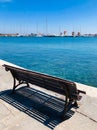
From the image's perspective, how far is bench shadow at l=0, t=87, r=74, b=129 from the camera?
409cm

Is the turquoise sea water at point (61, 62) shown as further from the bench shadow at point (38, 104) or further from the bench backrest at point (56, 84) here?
the bench backrest at point (56, 84)

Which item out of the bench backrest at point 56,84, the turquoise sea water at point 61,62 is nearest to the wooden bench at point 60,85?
the bench backrest at point 56,84

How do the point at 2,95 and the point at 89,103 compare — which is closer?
the point at 89,103

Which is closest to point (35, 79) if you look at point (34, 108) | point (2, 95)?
point (34, 108)

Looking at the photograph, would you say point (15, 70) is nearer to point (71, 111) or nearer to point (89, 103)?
point (71, 111)

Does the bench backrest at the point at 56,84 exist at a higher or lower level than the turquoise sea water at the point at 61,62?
higher

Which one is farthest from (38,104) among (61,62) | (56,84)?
(61,62)

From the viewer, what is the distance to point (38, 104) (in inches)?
191

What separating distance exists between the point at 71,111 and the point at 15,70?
220 centimetres

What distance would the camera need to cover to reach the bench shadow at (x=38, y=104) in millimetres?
4094

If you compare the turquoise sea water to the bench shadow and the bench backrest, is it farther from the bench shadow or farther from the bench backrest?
the bench backrest

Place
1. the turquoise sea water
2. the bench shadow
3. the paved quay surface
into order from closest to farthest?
the paved quay surface → the bench shadow → the turquoise sea water

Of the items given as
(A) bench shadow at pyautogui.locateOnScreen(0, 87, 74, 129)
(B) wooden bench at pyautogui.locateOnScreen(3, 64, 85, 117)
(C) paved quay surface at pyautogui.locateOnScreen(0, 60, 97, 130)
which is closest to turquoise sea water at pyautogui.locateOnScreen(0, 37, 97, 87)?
(A) bench shadow at pyautogui.locateOnScreen(0, 87, 74, 129)

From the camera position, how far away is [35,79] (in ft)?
15.3
